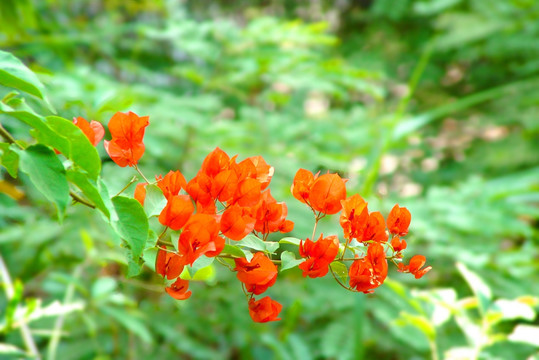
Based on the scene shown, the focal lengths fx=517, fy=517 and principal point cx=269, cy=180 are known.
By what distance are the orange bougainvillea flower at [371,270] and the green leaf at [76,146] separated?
19 cm

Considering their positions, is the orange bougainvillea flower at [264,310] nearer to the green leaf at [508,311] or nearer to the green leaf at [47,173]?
the green leaf at [47,173]

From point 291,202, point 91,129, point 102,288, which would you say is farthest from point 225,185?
point 291,202

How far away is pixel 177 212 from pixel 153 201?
0.03 metres

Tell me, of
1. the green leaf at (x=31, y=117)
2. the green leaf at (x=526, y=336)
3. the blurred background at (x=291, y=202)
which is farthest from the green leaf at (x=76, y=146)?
the green leaf at (x=526, y=336)

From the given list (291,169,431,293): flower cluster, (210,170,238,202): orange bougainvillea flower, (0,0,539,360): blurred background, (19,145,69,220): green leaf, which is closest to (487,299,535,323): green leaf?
(0,0,539,360): blurred background

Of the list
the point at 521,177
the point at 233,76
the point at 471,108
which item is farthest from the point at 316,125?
the point at 471,108

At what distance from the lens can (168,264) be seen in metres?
0.35

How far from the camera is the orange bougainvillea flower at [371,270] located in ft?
1.16

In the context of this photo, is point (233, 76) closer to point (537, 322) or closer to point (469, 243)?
point (469, 243)

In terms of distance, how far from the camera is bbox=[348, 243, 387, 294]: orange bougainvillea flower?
352 mm

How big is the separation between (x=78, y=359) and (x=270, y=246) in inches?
45.4

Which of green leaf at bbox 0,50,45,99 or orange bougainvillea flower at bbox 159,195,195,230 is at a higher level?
green leaf at bbox 0,50,45,99

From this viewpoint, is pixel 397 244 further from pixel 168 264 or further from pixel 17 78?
pixel 17 78

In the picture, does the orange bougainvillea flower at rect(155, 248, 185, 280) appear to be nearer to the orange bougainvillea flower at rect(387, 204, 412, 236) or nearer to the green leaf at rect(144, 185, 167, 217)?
the green leaf at rect(144, 185, 167, 217)
